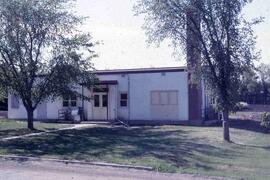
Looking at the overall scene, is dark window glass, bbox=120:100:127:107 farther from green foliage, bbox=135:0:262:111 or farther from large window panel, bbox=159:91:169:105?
green foliage, bbox=135:0:262:111

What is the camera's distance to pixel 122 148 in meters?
17.6

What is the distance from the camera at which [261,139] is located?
22.6 meters

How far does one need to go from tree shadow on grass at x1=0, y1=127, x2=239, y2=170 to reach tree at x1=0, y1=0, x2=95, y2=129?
4520 mm

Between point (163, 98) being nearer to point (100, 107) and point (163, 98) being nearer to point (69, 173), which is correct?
point (100, 107)

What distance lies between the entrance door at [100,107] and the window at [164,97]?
4.04 metres

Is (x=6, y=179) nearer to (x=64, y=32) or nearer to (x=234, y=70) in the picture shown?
A: (x=234, y=70)

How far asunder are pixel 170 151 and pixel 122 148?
2013 mm

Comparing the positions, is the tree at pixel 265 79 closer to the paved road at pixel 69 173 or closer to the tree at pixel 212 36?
the tree at pixel 212 36

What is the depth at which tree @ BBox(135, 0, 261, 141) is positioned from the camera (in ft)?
66.8

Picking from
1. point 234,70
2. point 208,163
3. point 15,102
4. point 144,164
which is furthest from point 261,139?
point 15,102

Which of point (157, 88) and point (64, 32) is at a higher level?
point (64, 32)

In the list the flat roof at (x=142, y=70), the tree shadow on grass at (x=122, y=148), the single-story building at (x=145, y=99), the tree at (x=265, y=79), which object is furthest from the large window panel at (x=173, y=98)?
the tree at (x=265, y=79)

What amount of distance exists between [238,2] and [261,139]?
721cm

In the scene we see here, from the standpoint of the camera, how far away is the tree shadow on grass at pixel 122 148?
15109 millimetres
